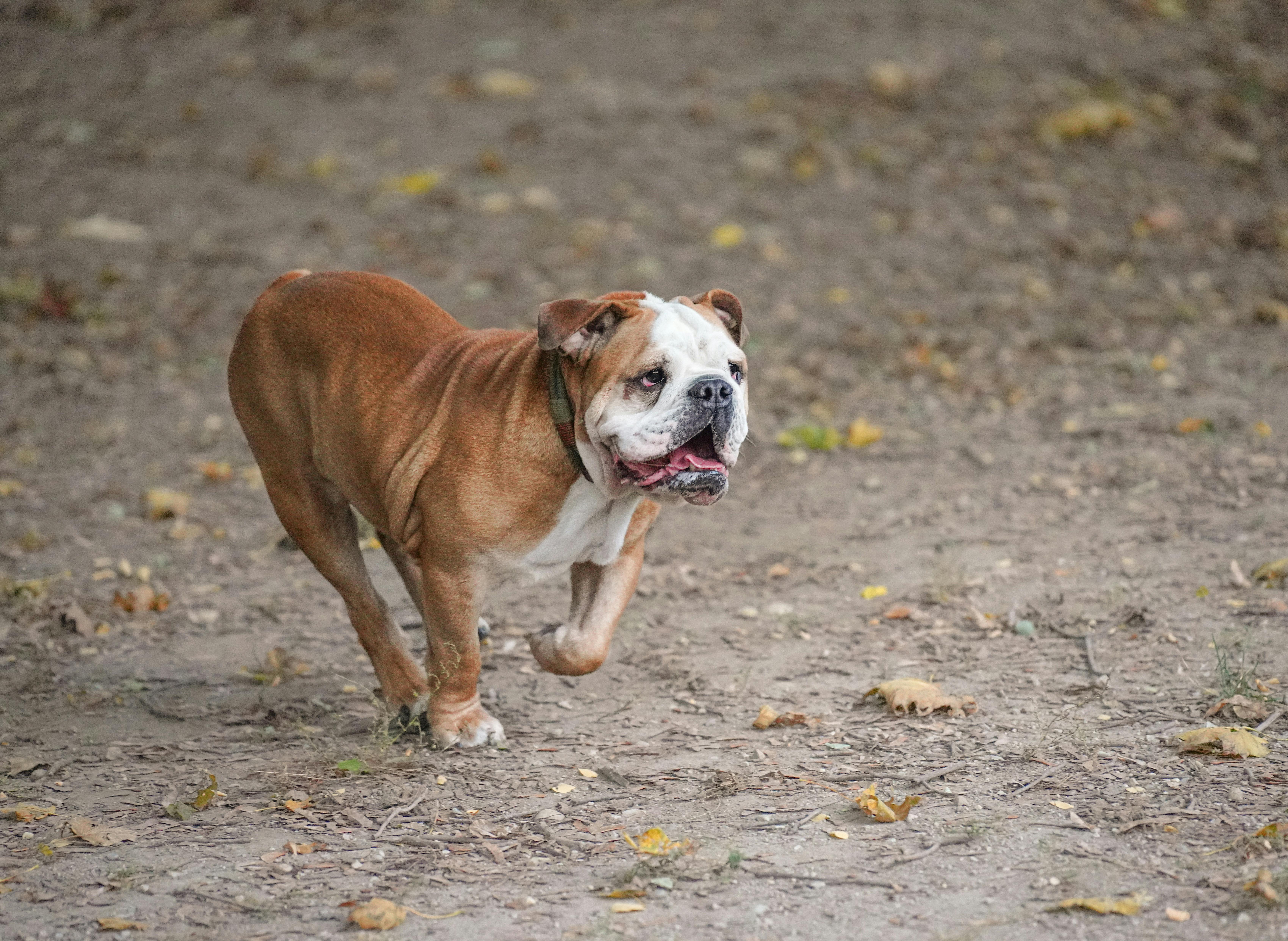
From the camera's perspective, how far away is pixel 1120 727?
171 inches

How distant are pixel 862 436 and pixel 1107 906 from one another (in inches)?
176

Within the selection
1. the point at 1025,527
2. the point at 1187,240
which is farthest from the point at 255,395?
the point at 1187,240

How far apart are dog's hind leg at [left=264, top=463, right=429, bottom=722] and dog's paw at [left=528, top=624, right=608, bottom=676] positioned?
0.55 metres

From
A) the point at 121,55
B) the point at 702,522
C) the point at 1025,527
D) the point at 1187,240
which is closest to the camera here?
the point at 1025,527

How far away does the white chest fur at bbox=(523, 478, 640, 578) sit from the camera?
424 cm

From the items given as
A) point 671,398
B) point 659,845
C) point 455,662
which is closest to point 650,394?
point 671,398

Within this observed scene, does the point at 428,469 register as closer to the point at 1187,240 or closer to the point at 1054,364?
the point at 1054,364

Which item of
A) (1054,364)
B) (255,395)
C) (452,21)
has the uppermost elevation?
(255,395)

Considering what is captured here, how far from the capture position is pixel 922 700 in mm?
4547

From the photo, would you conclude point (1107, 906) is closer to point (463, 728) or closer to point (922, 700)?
point (922, 700)

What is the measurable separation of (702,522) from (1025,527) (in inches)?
60.8

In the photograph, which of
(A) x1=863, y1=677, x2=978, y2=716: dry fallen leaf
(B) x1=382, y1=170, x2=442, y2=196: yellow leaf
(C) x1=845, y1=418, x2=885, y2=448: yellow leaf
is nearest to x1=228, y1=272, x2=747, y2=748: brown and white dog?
(A) x1=863, y1=677, x2=978, y2=716: dry fallen leaf

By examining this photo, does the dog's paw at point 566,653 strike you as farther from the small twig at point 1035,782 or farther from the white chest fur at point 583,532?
the small twig at point 1035,782

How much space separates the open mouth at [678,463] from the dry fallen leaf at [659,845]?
0.99 meters
